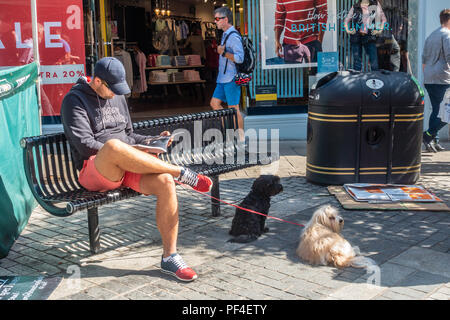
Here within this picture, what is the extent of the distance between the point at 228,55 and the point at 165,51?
8.29 m

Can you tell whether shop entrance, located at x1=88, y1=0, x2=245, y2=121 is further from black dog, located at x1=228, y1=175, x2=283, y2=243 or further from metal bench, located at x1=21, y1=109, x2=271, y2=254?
black dog, located at x1=228, y1=175, x2=283, y2=243

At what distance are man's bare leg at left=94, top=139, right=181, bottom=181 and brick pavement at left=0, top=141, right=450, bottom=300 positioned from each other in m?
0.76

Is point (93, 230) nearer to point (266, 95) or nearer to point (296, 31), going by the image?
point (266, 95)

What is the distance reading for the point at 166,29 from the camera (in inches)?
626

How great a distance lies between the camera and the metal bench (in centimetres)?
423

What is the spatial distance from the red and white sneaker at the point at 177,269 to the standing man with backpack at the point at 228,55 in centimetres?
413

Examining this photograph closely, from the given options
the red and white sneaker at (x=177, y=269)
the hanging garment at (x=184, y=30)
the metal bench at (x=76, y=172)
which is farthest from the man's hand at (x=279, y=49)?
the hanging garment at (x=184, y=30)

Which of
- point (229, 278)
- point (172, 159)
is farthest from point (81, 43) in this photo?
point (229, 278)

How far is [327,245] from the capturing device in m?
4.14

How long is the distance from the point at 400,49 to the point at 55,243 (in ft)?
23.4

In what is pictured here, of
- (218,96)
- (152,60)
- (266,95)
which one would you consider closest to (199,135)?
(218,96)

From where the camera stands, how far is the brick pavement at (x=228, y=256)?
3.76 meters
